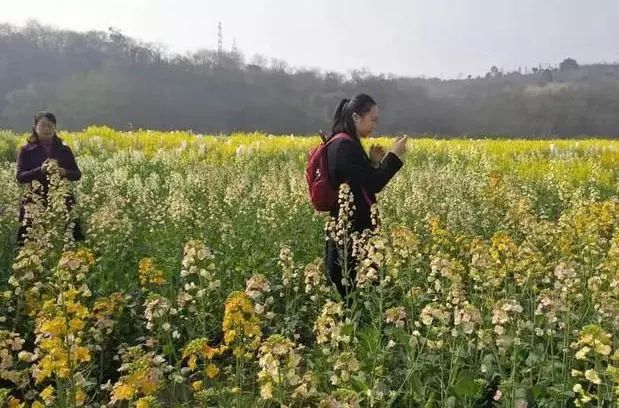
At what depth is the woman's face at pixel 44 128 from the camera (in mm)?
6605

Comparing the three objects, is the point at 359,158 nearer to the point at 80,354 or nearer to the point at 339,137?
the point at 339,137

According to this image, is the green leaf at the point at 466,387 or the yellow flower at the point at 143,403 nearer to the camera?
the yellow flower at the point at 143,403

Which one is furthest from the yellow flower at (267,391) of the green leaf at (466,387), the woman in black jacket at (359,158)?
the woman in black jacket at (359,158)

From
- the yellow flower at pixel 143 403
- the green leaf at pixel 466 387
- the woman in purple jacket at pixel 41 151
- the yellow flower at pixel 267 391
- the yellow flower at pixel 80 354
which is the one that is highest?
the woman in purple jacket at pixel 41 151

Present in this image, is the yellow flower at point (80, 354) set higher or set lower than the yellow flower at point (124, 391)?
lower

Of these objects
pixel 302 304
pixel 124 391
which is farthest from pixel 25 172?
pixel 124 391

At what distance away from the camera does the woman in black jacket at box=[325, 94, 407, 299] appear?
15.5 feet

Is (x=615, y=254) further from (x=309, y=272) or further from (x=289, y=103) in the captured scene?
(x=289, y=103)

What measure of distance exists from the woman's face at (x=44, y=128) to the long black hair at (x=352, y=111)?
3.21 meters

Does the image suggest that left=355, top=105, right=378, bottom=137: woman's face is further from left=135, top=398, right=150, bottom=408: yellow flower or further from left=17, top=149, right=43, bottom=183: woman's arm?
left=17, top=149, right=43, bottom=183: woman's arm

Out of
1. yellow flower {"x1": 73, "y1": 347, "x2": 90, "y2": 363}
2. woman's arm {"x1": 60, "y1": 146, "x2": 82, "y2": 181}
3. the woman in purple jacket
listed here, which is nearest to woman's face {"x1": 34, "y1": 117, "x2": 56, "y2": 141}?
the woman in purple jacket

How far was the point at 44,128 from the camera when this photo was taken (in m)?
6.62

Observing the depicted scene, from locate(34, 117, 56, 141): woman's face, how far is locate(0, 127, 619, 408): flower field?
2.54 feet

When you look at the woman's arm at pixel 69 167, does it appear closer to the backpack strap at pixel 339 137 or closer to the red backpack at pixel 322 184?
the red backpack at pixel 322 184
